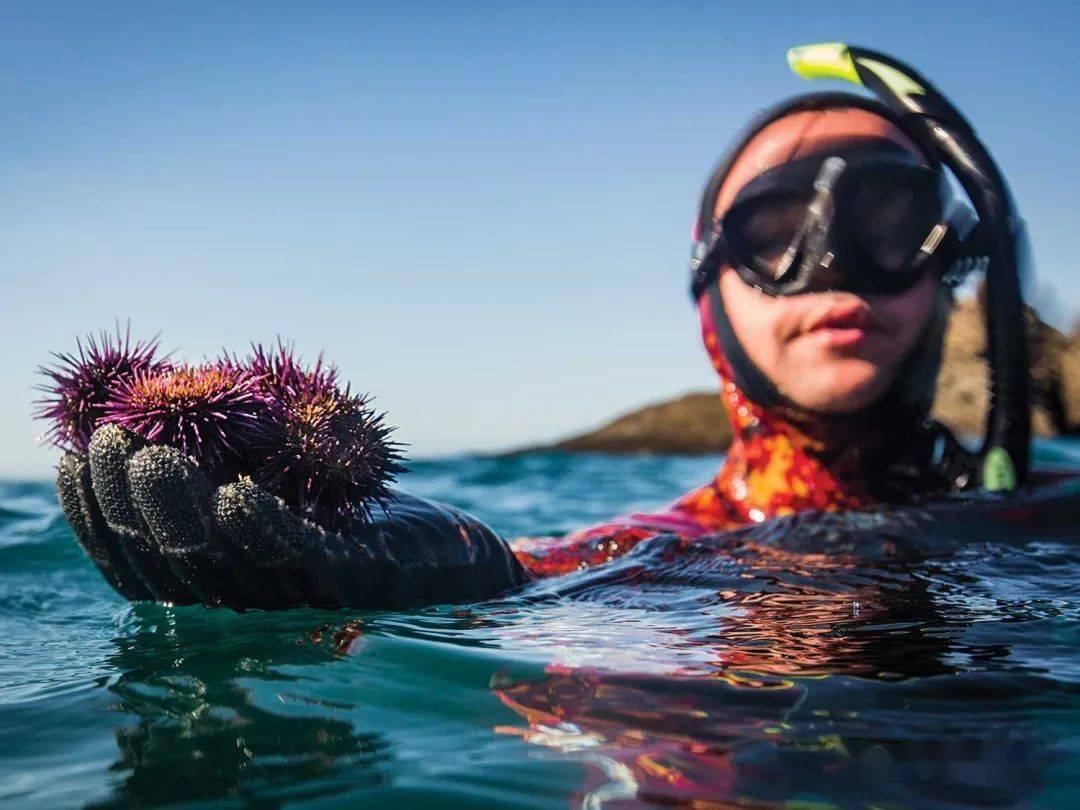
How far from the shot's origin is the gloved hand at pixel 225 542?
2.45m

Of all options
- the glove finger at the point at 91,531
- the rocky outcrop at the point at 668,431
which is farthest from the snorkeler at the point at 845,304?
the rocky outcrop at the point at 668,431

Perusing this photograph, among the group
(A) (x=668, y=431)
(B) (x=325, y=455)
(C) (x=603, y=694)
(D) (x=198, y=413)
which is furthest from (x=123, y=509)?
(A) (x=668, y=431)

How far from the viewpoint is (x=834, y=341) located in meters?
3.99

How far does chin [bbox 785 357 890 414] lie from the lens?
4004mm

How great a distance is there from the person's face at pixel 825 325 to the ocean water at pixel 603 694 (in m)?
0.77

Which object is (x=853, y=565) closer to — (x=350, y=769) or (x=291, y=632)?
(x=291, y=632)

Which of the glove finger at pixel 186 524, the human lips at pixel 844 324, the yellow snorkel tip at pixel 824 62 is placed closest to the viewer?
the glove finger at pixel 186 524

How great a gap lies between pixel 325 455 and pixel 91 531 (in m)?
0.67

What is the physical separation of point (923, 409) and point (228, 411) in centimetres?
294

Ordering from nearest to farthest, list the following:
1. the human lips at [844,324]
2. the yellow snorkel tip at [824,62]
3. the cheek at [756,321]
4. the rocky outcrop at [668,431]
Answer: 1. the human lips at [844,324]
2. the cheek at [756,321]
3. the yellow snorkel tip at [824,62]
4. the rocky outcrop at [668,431]

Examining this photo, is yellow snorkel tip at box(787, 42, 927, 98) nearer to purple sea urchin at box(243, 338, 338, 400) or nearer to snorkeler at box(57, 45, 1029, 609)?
snorkeler at box(57, 45, 1029, 609)

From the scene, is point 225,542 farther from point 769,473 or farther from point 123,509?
point 769,473

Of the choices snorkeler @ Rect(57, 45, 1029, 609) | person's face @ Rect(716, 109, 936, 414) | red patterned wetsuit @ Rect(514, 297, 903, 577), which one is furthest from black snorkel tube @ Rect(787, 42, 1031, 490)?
red patterned wetsuit @ Rect(514, 297, 903, 577)

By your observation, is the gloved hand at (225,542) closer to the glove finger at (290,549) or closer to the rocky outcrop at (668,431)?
the glove finger at (290,549)
